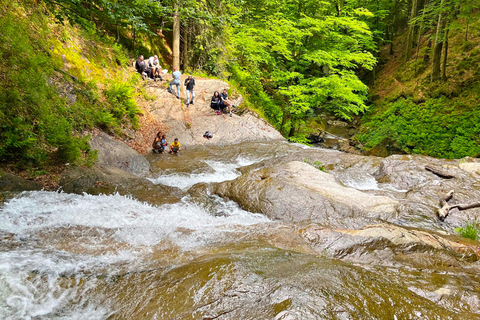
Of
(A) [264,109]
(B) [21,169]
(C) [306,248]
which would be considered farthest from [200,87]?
(C) [306,248]

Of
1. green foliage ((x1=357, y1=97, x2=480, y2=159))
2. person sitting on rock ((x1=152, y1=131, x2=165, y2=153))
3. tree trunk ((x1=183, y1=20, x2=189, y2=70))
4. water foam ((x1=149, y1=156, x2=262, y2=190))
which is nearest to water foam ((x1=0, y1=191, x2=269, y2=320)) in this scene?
water foam ((x1=149, y1=156, x2=262, y2=190))

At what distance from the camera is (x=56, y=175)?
6.53 m

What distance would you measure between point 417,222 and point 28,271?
24.5 feet

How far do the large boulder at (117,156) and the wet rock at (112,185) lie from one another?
1.07m

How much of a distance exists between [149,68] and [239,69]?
20.4 feet

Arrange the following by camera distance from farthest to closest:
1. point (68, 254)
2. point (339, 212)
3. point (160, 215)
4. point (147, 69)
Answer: point (147, 69), point (339, 212), point (160, 215), point (68, 254)

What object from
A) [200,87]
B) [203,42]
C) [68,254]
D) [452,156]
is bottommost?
[452,156]

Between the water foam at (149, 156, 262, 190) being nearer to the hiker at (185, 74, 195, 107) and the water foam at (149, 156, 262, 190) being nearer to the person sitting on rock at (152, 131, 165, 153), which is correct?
the person sitting on rock at (152, 131, 165, 153)

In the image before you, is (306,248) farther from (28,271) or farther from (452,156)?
(452,156)

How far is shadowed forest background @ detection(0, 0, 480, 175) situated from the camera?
21.3 feet

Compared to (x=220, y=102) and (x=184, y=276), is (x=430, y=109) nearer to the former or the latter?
(x=220, y=102)

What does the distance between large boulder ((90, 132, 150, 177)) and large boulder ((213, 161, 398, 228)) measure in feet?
11.8

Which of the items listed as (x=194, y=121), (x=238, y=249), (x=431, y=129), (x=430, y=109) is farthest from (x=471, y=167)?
(x=194, y=121)

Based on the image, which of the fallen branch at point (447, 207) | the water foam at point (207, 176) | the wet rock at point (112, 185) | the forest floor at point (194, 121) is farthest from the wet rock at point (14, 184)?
the fallen branch at point (447, 207)
